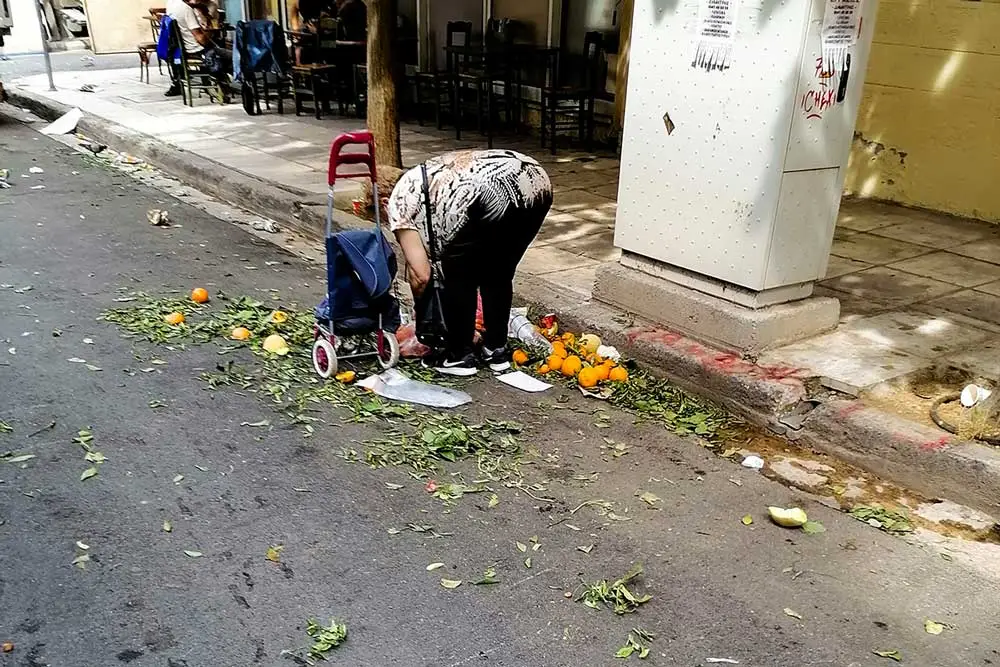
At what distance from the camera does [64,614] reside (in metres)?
3.19

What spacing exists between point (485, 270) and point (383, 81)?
3645 mm

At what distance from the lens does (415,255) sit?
4.84 m

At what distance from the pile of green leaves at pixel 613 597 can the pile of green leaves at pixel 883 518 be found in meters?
1.22

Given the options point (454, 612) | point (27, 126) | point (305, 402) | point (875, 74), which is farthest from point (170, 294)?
point (27, 126)

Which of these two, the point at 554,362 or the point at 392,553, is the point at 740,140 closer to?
the point at 554,362

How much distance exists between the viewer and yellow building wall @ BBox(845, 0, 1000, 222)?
7734mm

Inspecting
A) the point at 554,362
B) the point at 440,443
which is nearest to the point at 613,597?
the point at 440,443

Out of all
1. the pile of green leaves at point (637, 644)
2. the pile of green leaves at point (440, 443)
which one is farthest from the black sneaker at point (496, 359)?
the pile of green leaves at point (637, 644)

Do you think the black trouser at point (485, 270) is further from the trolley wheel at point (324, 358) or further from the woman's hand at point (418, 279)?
the trolley wheel at point (324, 358)

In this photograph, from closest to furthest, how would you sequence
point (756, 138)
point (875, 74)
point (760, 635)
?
point (760, 635) → point (756, 138) → point (875, 74)

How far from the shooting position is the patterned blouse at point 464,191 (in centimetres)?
465

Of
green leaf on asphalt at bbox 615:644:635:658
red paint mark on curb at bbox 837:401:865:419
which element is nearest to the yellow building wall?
red paint mark on curb at bbox 837:401:865:419

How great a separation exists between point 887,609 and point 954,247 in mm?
4910

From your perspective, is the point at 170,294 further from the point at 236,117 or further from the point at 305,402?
the point at 236,117
